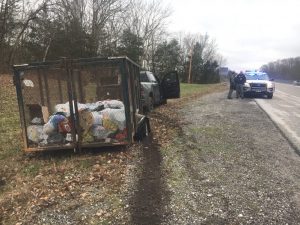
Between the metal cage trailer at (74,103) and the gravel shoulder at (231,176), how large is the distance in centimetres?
135

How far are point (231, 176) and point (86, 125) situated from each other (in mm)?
3325

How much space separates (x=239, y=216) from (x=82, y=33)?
33.2 meters

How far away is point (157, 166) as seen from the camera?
8477 millimetres

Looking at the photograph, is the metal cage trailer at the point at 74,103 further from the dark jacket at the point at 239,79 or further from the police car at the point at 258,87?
the police car at the point at 258,87

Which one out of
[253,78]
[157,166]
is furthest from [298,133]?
[253,78]

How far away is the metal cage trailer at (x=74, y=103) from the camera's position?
9.50 m

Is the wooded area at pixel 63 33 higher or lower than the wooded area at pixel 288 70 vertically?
higher

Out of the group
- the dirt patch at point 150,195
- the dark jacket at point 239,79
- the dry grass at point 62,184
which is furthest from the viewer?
the dark jacket at point 239,79

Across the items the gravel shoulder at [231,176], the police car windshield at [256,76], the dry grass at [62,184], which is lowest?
the gravel shoulder at [231,176]

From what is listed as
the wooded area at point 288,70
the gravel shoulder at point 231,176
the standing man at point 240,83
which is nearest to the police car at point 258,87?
the standing man at point 240,83

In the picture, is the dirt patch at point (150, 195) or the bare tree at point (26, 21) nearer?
the dirt patch at point (150, 195)

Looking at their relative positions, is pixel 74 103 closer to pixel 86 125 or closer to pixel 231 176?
pixel 86 125

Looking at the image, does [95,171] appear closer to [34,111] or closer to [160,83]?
[34,111]

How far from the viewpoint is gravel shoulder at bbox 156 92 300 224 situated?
20.0ft
